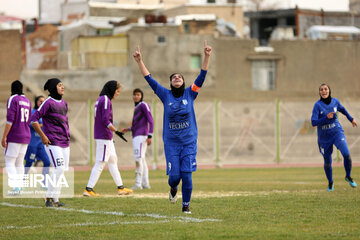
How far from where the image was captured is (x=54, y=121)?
38.6ft

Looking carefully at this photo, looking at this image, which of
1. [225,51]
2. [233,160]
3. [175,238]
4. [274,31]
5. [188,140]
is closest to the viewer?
[175,238]

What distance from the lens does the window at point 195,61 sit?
2297 inches

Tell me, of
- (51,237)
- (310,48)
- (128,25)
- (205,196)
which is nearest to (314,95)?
(310,48)

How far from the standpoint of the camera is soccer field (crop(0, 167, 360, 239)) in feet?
27.1

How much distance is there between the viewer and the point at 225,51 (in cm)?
5747

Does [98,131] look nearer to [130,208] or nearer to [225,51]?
[130,208]

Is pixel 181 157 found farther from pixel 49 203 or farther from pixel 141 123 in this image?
pixel 141 123

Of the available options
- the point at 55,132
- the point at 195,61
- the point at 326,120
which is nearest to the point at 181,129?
the point at 55,132

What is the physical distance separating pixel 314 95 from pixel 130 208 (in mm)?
48855

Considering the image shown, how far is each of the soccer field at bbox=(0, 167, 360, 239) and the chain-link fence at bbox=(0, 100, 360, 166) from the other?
16.0 metres

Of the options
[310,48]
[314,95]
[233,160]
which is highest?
[310,48]

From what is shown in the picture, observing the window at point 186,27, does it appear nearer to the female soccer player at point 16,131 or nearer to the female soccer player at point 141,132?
the female soccer player at point 141,132

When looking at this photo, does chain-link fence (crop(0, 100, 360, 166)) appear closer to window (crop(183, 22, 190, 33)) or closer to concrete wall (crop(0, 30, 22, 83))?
concrete wall (crop(0, 30, 22, 83))

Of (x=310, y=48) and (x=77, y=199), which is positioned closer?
(x=77, y=199)
